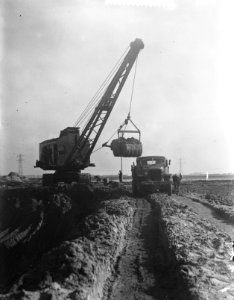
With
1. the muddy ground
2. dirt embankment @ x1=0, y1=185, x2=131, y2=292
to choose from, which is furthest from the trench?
dirt embankment @ x1=0, y1=185, x2=131, y2=292

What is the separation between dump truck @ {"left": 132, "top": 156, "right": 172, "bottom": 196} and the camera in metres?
21.5

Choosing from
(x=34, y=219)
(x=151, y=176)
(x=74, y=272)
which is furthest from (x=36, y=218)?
(x=74, y=272)

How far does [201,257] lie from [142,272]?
131 centimetres

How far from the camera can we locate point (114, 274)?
22.9ft

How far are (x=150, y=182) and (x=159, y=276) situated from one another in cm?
1464

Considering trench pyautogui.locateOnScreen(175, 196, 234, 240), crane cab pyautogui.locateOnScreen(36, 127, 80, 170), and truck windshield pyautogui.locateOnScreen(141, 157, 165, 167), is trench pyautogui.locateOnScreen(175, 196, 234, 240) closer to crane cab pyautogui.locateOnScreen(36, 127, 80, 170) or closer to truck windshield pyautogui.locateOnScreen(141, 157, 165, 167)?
truck windshield pyautogui.locateOnScreen(141, 157, 165, 167)

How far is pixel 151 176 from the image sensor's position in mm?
21859

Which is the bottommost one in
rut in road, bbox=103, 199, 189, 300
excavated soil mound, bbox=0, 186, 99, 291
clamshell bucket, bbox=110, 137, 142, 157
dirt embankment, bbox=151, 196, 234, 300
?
excavated soil mound, bbox=0, 186, 99, 291

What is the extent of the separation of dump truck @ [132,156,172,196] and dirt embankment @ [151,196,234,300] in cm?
963

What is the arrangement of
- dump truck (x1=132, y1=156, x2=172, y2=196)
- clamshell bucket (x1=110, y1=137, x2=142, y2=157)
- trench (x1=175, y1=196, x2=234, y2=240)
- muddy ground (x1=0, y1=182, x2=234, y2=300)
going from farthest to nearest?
clamshell bucket (x1=110, y1=137, x2=142, y2=157) < dump truck (x1=132, y1=156, x2=172, y2=196) < trench (x1=175, y1=196, x2=234, y2=240) < muddy ground (x1=0, y1=182, x2=234, y2=300)

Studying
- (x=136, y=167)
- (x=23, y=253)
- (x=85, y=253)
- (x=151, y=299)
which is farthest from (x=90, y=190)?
(x=151, y=299)

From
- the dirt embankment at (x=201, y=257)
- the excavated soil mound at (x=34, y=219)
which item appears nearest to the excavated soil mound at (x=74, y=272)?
the dirt embankment at (x=201, y=257)

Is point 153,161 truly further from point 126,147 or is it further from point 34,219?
point 34,219

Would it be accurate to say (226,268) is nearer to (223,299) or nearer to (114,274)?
(223,299)
